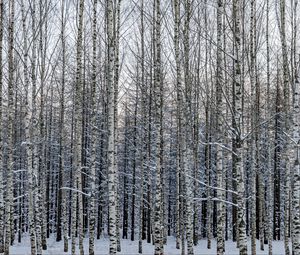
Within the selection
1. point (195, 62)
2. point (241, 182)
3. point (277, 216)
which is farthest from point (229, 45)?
point (277, 216)

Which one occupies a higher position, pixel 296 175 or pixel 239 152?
pixel 239 152

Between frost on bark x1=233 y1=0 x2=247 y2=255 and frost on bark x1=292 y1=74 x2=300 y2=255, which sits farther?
frost on bark x1=292 y1=74 x2=300 y2=255

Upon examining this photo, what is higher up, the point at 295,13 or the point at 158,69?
the point at 295,13

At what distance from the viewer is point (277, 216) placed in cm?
2833

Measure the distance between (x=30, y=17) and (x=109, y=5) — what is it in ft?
19.9

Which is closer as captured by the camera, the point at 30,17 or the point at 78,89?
the point at 78,89

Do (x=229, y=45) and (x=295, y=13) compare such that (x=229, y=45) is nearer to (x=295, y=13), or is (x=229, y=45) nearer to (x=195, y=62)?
(x=195, y=62)

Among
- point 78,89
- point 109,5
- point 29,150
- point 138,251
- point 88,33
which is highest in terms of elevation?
point 88,33

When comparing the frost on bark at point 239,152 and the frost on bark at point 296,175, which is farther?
the frost on bark at point 296,175

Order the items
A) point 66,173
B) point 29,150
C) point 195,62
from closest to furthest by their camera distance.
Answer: point 29,150, point 195,62, point 66,173

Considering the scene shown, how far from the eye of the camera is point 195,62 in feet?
59.3

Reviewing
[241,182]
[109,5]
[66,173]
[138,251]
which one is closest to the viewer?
[241,182]

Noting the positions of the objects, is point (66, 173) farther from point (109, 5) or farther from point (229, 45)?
point (109, 5)

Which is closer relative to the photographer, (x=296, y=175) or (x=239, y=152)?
(x=239, y=152)
